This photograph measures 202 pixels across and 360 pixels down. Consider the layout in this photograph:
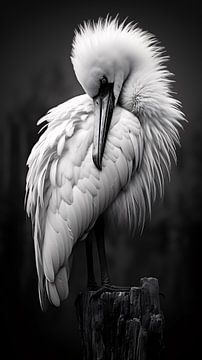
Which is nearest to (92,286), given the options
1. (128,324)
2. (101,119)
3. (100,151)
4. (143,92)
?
(128,324)

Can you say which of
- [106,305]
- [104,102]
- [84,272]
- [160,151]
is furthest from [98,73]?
[84,272]

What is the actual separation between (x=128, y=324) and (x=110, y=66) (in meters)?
1.17

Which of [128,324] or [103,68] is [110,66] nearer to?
[103,68]

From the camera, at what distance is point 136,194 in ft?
12.0

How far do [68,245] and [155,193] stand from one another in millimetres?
497

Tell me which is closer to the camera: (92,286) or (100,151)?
(100,151)

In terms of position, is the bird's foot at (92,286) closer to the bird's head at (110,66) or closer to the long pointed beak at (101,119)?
the long pointed beak at (101,119)

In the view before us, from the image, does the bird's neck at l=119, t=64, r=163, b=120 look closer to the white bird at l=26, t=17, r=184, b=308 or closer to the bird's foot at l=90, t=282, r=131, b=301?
the white bird at l=26, t=17, r=184, b=308

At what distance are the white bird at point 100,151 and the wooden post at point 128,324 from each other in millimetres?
153

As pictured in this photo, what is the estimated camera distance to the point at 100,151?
3512 millimetres

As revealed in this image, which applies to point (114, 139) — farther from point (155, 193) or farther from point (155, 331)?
point (155, 331)

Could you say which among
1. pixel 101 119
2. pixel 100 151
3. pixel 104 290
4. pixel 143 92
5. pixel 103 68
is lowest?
pixel 104 290

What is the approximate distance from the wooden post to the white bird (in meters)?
0.15

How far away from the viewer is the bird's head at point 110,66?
11.9 feet
